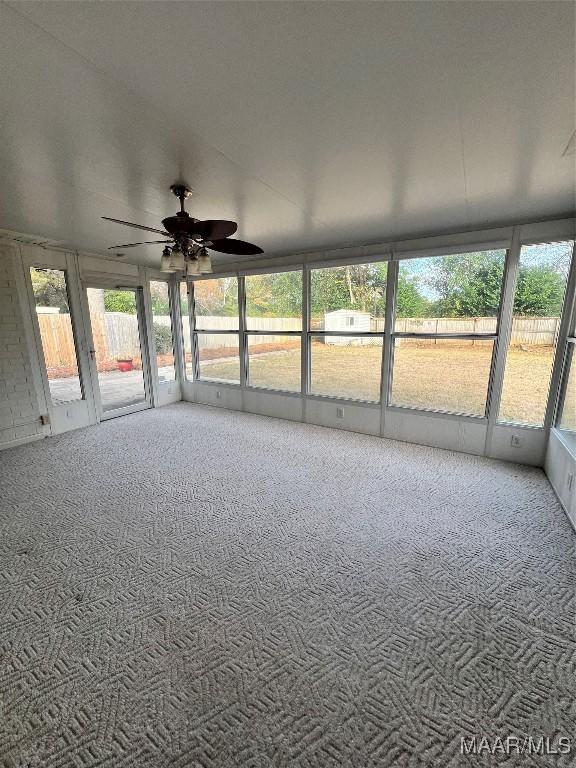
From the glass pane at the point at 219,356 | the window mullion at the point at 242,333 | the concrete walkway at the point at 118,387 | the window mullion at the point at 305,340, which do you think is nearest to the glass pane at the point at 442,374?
the window mullion at the point at 305,340

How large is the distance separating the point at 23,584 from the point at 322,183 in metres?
3.10

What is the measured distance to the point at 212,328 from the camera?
218 inches

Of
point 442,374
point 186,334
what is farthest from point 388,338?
point 186,334

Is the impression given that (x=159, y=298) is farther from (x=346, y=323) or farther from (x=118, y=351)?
(x=346, y=323)

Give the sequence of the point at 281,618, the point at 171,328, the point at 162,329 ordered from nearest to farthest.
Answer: the point at 281,618
the point at 162,329
the point at 171,328

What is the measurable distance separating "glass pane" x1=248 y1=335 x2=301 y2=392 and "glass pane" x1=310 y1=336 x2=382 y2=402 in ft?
0.98

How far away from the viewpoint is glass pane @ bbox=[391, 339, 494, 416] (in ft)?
11.6

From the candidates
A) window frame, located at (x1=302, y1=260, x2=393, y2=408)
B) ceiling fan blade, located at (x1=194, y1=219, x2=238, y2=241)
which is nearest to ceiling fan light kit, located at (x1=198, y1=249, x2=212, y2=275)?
ceiling fan blade, located at (x1=194, y1=219, x2=238, y2=241)

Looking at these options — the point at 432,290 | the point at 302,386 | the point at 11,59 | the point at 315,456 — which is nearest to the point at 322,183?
the point at 11,59

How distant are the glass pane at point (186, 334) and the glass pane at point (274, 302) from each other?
1.34 meters

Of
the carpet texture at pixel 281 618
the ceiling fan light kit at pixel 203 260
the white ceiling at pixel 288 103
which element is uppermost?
the white ceiling at pixel 288 103

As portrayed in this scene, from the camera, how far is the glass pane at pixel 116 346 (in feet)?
15.5

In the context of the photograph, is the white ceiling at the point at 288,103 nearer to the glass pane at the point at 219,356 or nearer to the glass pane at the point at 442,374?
the glass pane at the point at 442,374

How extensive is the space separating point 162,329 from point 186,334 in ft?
1.38
